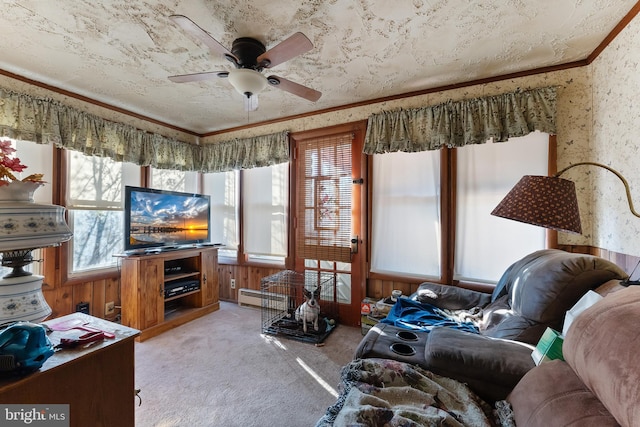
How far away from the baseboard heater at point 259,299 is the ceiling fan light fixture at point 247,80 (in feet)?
7.57

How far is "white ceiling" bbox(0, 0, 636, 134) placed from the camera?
5.42ft

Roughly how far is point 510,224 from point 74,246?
14.2 ft

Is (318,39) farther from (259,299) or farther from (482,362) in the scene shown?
(259,299)

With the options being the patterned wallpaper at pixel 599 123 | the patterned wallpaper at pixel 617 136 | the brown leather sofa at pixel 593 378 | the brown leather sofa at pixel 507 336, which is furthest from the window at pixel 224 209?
the patterned wallpaper at pixel 617 136

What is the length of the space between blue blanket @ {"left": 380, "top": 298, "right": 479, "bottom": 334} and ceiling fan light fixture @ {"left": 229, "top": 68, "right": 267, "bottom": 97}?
192 cm

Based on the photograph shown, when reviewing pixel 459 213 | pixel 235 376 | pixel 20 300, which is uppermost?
pixel 459 213

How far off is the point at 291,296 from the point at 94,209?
2.44m

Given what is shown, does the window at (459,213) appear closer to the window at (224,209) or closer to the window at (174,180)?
the window at (224,209)

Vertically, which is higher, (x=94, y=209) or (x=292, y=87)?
(x=292, y=87)

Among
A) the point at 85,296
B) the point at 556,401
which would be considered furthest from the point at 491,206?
the point at 85,296

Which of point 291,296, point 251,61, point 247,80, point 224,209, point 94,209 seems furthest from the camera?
point 224,209

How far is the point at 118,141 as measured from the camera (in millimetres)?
3154

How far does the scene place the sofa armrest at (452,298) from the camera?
2.28m

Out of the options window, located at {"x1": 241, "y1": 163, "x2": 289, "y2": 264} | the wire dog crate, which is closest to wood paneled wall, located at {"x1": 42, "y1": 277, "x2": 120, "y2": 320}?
window, located at {"x1": 241, "y1": 163, "x2": 289, "y2": 264}
